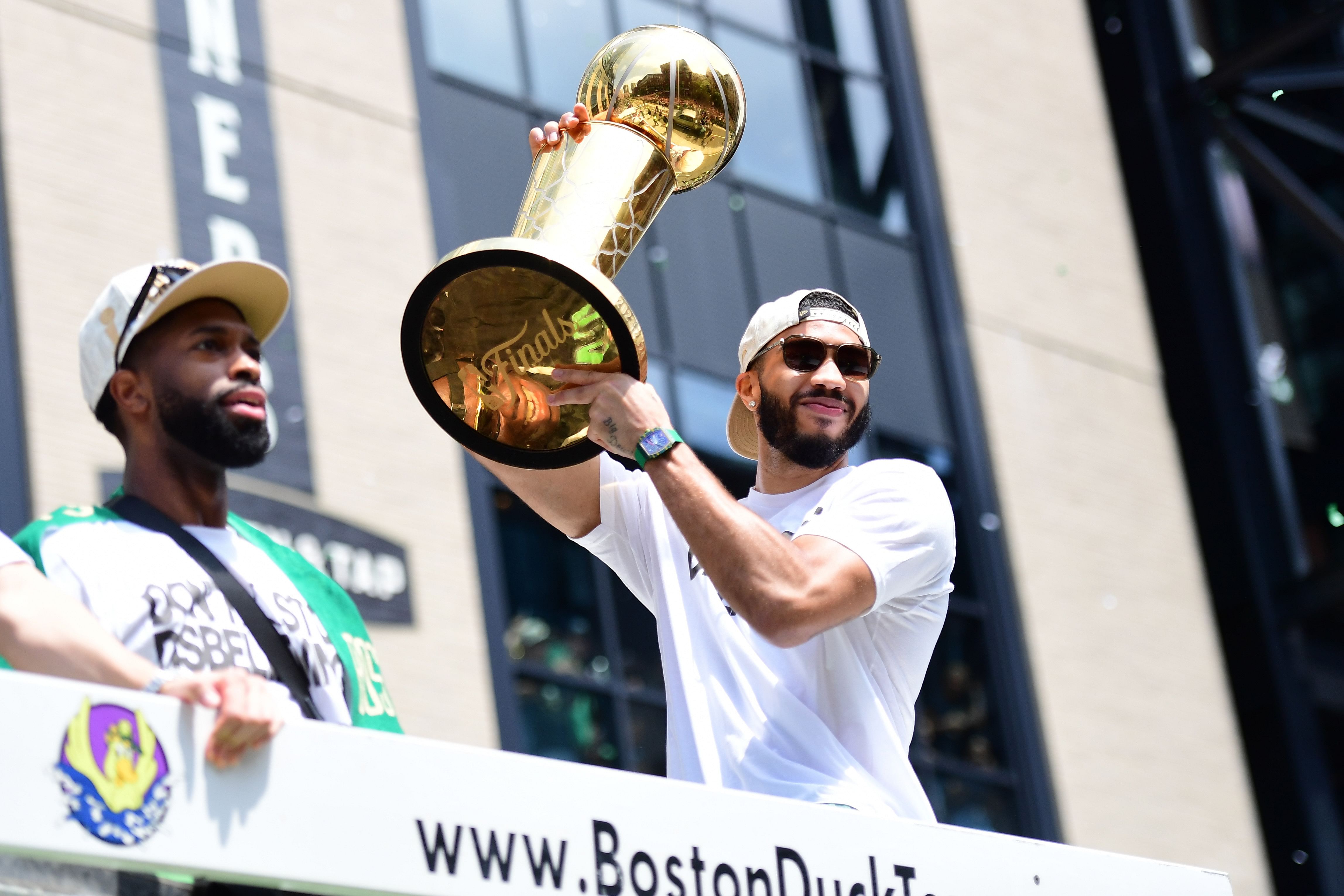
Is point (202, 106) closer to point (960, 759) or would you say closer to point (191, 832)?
point (960, 759)

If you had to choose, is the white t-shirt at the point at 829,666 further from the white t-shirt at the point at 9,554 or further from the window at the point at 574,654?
the window at the point at 574,654

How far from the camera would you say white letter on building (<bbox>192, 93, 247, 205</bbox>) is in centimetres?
1111

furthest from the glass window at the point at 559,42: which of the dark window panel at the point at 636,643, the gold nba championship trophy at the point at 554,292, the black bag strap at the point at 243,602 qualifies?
the black bag strap at the point at 243,602

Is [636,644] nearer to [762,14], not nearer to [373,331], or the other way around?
[373,331]

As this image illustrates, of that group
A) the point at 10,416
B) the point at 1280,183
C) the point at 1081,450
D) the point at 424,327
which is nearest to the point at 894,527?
the point at 424,327

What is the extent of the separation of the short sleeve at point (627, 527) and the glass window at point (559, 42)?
996 centimetres

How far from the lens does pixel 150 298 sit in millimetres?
3273

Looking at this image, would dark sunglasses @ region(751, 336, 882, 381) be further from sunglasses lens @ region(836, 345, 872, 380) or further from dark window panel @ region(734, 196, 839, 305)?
dark window panel @ region(734, 196, 839, 305)

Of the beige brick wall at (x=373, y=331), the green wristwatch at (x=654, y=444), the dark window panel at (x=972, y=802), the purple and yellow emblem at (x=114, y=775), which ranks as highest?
the beige brick wall at (x=373, y=331)

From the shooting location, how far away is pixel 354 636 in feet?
10.8

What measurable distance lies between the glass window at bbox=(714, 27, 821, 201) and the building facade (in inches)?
1.3

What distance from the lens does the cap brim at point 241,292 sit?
10.7ft

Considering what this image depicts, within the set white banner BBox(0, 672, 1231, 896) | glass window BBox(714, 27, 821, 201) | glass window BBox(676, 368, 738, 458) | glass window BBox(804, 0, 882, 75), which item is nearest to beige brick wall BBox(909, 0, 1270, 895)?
glass window BBox(804, 0, 882, 75)

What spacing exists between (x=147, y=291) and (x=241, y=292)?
0.56 feet
